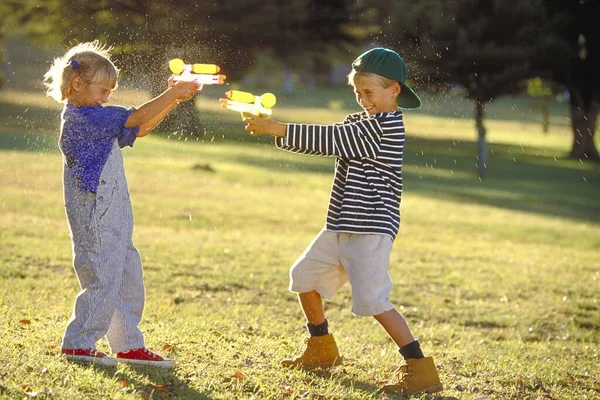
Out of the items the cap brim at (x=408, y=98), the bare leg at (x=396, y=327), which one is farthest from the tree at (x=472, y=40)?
the bare leg at (x=396, y=327)

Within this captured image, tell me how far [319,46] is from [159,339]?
30316mm

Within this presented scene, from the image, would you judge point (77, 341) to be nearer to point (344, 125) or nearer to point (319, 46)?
point (344, 125)

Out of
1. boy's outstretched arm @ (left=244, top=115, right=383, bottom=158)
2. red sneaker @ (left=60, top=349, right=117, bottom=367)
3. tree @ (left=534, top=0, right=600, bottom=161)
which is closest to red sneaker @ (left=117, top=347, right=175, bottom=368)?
red sneaker @ (left=60, top=349, right=117, bottom=367)

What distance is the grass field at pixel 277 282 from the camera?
195 inches

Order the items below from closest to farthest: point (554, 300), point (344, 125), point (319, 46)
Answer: point (344, 125) < point (554, 300) < point (319, 46)

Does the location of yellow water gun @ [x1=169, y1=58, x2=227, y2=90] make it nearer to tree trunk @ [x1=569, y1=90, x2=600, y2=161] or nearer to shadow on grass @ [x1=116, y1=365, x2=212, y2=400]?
shadow on grass @ [x1=116, y1=365, x2=212, y2=400]

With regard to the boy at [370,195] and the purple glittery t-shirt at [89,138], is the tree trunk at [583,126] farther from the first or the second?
the purple glittery t-shirt at [89,138]

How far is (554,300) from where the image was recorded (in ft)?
29.8

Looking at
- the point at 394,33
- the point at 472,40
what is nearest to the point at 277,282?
the point at 394,33

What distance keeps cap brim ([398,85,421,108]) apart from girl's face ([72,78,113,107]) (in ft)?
4.71

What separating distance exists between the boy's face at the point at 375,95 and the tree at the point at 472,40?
54.5ft

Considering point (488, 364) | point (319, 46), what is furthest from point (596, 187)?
point (488, 364)

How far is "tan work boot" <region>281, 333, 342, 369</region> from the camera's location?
520 cm

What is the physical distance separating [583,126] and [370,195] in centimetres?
2761
